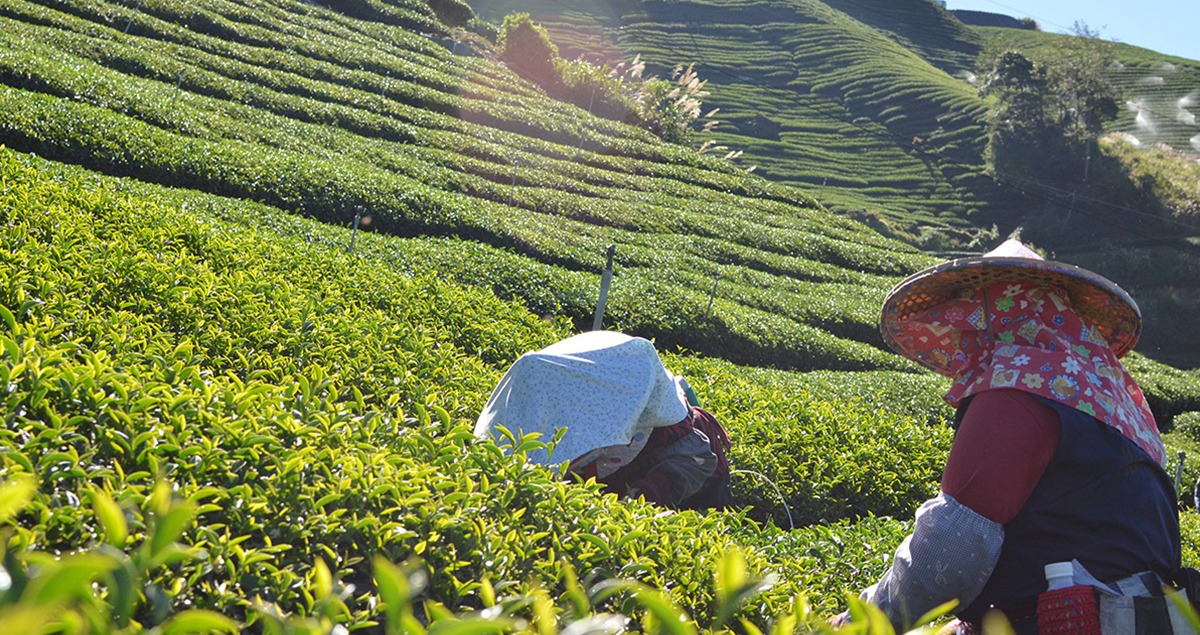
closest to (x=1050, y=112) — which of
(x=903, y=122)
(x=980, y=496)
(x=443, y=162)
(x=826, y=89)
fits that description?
(x=903, y=122)

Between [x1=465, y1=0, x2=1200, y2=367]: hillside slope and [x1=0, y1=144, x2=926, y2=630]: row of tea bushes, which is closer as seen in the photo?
[x1=0, y1=144, x2=926, y2=630]: row of tea bushes

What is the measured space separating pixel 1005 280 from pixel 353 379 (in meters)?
3.16

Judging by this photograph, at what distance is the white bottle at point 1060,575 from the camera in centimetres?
255

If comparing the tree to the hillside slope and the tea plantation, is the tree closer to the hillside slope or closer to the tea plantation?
the hillside slope

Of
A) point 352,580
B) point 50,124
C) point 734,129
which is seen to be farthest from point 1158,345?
point 352,580

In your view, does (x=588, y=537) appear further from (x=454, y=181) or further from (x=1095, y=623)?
(x=454, y=181)

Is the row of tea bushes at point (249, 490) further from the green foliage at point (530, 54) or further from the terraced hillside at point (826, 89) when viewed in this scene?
the terraced hillside at point (826, 89)

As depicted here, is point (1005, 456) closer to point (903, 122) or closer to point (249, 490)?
point (249, 490)

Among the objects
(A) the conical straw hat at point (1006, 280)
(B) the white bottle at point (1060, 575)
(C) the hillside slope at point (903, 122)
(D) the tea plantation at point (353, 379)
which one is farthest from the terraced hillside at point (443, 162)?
(C) the hillside slope at point (903, 122)

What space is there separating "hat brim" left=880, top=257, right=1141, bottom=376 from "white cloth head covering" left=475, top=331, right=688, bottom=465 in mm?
1328

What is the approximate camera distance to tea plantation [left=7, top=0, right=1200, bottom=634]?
67.8 inches

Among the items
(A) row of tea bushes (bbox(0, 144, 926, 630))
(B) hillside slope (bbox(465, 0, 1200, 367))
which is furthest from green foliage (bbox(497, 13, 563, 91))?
(A) row of tea bushes (bbox(0, 144, 926, 630))

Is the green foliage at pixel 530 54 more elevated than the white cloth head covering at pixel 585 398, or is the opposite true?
the green foliage at pixel 530 54

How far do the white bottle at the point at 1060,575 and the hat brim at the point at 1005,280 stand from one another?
34.9 inches
